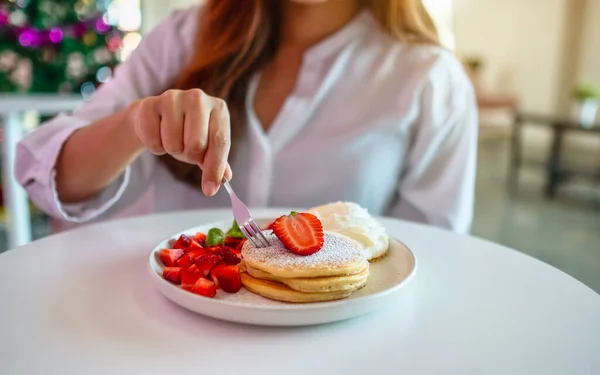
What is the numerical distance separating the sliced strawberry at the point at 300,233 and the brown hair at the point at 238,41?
553 mm

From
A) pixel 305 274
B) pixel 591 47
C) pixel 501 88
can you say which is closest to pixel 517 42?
pixel 501 88

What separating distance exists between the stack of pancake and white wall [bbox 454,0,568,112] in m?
6.63

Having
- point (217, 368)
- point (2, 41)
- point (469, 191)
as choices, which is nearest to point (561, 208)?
point (469, 191)

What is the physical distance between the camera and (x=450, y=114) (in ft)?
3.97

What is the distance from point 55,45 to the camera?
221 cm

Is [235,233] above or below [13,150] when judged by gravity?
above

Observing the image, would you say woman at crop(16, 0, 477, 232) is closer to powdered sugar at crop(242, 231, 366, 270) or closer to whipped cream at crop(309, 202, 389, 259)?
whipped cream at crop(309, 202, 389, 259)

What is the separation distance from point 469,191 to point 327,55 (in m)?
0.46

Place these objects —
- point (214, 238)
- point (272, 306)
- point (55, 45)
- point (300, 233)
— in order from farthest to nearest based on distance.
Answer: point (55, 45)
point (214, 238)
point (300, 233)
point (272, 306)

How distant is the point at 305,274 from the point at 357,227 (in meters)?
0.21

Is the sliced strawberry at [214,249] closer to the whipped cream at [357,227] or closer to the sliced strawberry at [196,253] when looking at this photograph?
the sliced strawberry at [196,253]

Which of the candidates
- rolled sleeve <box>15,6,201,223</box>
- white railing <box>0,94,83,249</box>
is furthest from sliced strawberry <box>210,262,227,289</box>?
white railing <box>0,94,83,249</box>

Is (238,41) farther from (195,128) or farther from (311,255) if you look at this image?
(311,255)

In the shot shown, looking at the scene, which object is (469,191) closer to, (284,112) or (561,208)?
(284,112)
